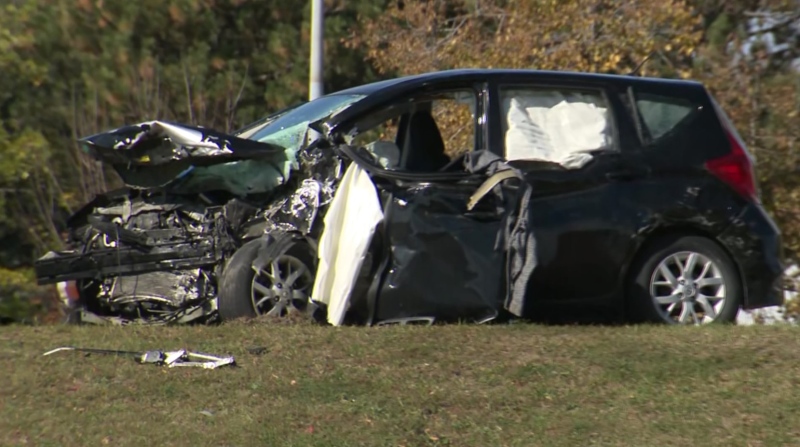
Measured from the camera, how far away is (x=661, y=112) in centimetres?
768

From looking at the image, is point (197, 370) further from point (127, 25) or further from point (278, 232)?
point (127, 25)

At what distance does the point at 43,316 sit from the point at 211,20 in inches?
352

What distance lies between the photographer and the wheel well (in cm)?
736

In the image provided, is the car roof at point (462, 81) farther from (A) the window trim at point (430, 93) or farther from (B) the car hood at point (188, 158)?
(B) the car hood at point (188, 158)

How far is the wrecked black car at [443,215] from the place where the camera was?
6988mm

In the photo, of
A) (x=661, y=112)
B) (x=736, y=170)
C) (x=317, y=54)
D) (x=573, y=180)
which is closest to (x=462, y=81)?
(x=573, y=180)

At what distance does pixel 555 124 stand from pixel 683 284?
1.27 meters

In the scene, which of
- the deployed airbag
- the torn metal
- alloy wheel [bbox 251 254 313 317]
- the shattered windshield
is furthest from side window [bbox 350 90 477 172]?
the torn metal

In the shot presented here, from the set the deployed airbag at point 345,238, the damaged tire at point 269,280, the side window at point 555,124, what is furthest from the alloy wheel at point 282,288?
the side window at point 555,124

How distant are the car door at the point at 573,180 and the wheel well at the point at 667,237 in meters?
0.07

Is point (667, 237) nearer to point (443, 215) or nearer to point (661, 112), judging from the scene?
point (661, 112)

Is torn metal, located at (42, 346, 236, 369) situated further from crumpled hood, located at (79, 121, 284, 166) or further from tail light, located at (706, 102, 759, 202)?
tail light, located at (706, 102, 759, 202)

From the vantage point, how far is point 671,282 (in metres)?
7.41

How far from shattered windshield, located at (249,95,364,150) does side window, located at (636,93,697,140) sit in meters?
1.80
